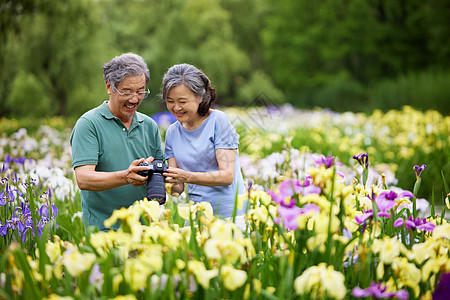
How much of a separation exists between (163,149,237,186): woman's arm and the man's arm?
0.14 meters

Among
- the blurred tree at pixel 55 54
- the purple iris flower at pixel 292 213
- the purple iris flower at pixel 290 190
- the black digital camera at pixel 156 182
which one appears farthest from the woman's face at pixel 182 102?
the blurred tree at pixel 55 54

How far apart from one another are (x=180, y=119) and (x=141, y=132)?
0.96ft

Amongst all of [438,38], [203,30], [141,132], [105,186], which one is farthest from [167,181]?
[203,30]

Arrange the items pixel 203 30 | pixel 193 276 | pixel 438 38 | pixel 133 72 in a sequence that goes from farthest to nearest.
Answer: pixel 203 30 → pixel 438 38 → pixel 133 72 → pixel 193 276

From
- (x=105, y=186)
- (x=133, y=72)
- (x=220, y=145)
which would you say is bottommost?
(x=105, y=186)

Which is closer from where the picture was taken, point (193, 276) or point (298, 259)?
point (193, 276)

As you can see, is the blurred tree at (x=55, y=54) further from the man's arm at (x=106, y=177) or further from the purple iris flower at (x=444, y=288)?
the purple iris flower at (x=444, y=288)

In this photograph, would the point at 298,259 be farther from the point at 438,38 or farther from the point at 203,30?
the point at 203,30

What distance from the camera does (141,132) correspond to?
8.41 feet

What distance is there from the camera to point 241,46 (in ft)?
107

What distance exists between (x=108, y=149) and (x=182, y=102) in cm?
50

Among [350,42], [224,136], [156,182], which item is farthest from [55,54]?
[350,42]

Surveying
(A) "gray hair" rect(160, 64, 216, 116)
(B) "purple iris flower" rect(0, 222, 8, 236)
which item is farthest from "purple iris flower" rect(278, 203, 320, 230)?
(B) "purple iris flower" rect(0, 222, 8, 236)

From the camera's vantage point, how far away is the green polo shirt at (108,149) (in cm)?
234
